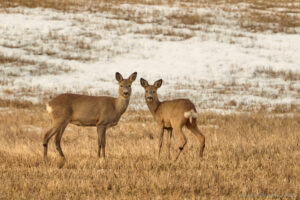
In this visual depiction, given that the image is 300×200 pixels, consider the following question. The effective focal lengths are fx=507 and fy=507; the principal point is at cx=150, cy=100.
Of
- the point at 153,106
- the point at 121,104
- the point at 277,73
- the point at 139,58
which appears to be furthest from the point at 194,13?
the point at 121,104

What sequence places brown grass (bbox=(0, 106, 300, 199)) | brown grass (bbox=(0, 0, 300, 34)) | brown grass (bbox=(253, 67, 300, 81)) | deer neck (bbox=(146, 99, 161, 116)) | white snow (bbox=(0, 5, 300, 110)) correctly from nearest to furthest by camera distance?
brown grass (bbox=(0, 106, 300, 199)) → deer neck (bbox=(146, 99, 161, 116)) → white snow (bbox=(0, 5, 300, 110)) → brown grass (bbox=(253, 67, 300, 81)) → brown grass (bbox=(0, 0, 300, 34))

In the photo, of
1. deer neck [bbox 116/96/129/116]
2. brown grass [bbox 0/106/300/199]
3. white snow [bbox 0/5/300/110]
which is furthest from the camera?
white snow [bbox 0/5/300/110]

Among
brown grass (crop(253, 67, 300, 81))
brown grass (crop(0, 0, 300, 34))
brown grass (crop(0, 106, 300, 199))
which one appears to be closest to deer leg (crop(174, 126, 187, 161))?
brown grass (crop(0, 106, 300, 199))

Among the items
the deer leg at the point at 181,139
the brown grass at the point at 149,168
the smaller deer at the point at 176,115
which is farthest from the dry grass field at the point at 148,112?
the smaller deer at the point at 176,115

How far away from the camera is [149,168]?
8.63 metres

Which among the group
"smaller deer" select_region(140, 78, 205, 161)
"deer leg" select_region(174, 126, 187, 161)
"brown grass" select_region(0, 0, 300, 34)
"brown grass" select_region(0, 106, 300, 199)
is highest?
"brown grass" select_region(0, 0, 300, 34)

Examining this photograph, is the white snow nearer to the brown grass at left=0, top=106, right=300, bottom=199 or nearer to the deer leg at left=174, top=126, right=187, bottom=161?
the brown grass at left=0, top=106, right=300, bottom=199

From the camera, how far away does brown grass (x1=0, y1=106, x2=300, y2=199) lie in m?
6.84

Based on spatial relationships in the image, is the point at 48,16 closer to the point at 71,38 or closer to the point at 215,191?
the point at 71,38

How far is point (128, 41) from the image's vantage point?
31234 millimetres

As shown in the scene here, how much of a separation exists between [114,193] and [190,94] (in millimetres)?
15901

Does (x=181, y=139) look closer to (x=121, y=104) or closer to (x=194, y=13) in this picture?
(x=121, y=104)

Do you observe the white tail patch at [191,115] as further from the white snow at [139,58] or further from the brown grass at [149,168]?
the white snow at [139,58]

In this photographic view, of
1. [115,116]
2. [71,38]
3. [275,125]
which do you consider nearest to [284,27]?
[71,38]
